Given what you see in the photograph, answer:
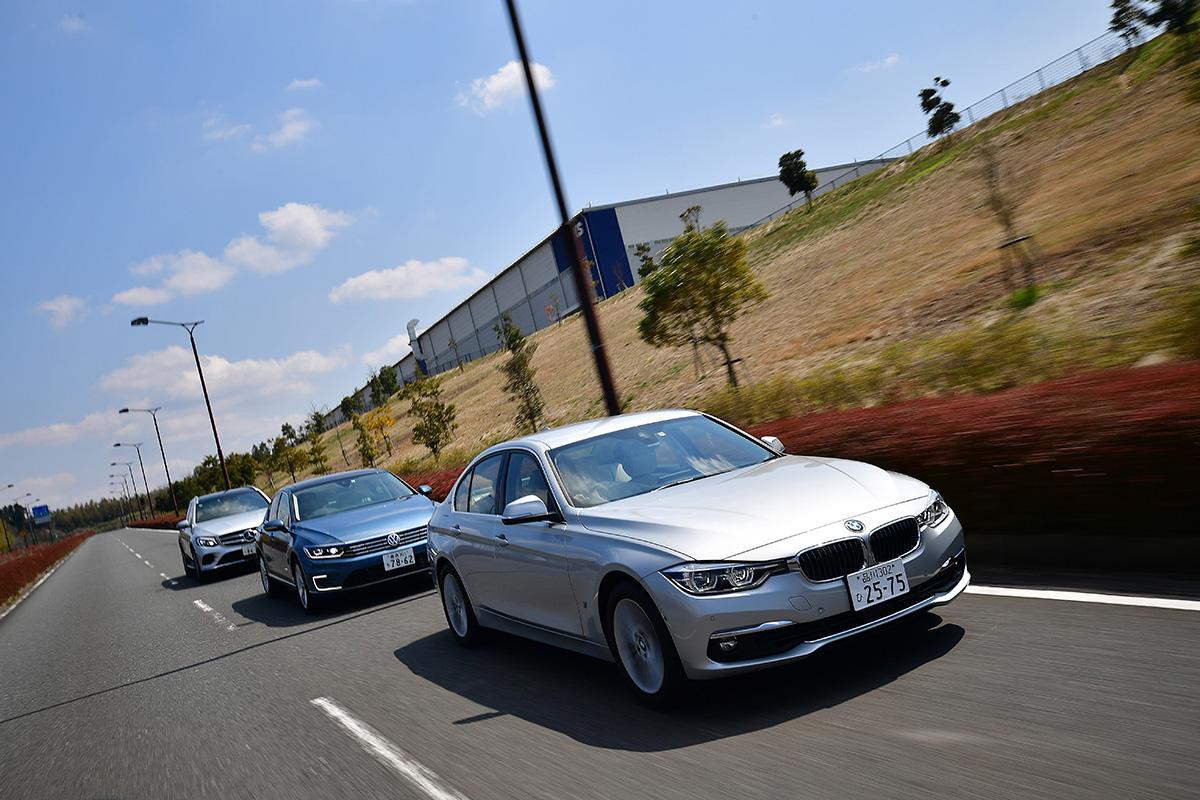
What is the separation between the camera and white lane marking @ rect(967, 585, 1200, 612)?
492cm

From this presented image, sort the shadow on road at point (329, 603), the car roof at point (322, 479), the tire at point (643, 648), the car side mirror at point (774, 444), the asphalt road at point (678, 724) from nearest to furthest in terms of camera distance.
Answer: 1. the asphalt road at point (678, 724)
2. the tire at point (643, 648)
3. the car side mirror at point (774, 444)
4. the shadow on road at point (329, 603)
5. the car roof at point (322, 479)

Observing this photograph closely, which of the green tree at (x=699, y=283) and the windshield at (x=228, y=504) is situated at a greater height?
the green tree at (x=699, y=283)

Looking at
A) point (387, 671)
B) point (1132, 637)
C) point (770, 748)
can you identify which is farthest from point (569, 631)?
point (1132, 637)

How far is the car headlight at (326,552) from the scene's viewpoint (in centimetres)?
1066

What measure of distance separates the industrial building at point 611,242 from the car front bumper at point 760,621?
76725 millimetres

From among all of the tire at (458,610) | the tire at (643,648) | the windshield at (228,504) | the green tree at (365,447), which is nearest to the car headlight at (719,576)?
the tire at (643,648)

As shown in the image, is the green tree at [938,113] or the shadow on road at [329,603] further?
the green tree at [938,113]

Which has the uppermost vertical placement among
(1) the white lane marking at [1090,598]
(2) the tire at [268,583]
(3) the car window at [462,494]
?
(3) the car window at [462,494]

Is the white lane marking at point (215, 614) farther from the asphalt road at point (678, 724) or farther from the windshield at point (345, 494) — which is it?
the asphalt road at point (678, 724)

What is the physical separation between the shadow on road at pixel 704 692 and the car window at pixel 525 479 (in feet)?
3.81

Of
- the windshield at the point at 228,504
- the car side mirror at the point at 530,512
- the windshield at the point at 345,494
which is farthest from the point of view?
the windshield at the point at 228,504

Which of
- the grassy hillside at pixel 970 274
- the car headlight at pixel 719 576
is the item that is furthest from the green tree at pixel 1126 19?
the car headlight at pixel 719 576

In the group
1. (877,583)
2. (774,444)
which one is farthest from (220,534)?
(877,583)

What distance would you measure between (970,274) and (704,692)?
29.7m
